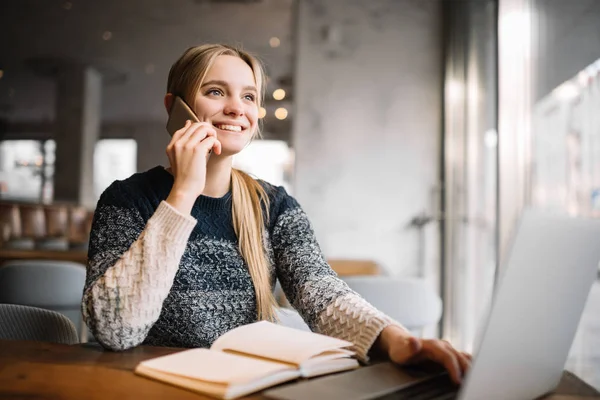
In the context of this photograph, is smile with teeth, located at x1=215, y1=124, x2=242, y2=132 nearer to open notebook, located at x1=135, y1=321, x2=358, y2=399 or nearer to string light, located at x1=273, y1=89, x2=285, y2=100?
open notebook, located at x1=135, y1=321, x2=358, y2=399

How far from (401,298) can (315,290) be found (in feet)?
3.15

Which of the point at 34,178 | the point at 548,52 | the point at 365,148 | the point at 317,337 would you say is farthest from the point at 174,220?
the point at 34,178

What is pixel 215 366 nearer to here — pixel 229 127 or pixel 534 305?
pixel 534 305

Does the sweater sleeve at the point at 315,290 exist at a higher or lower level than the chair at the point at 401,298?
higher

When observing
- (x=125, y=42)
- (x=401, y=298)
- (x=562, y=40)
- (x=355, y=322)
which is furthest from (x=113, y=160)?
(x=355, y=322)

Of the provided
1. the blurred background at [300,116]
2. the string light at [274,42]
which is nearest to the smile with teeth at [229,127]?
the blurred background at [300,116]

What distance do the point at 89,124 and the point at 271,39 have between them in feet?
5.14

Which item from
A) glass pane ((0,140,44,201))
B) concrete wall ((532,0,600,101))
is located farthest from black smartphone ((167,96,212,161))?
glass pane ((0,140,44,201))

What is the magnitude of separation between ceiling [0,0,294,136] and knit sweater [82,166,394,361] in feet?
9.74

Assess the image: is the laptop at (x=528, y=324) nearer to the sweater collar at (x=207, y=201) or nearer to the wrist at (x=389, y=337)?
the wrist at (x=389, y=337)

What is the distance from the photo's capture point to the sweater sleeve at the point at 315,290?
1087 millimetres

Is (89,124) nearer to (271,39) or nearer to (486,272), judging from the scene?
(271,39)

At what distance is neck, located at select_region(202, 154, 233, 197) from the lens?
1.49 meters

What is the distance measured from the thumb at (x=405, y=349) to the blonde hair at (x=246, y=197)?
0.46 metres
